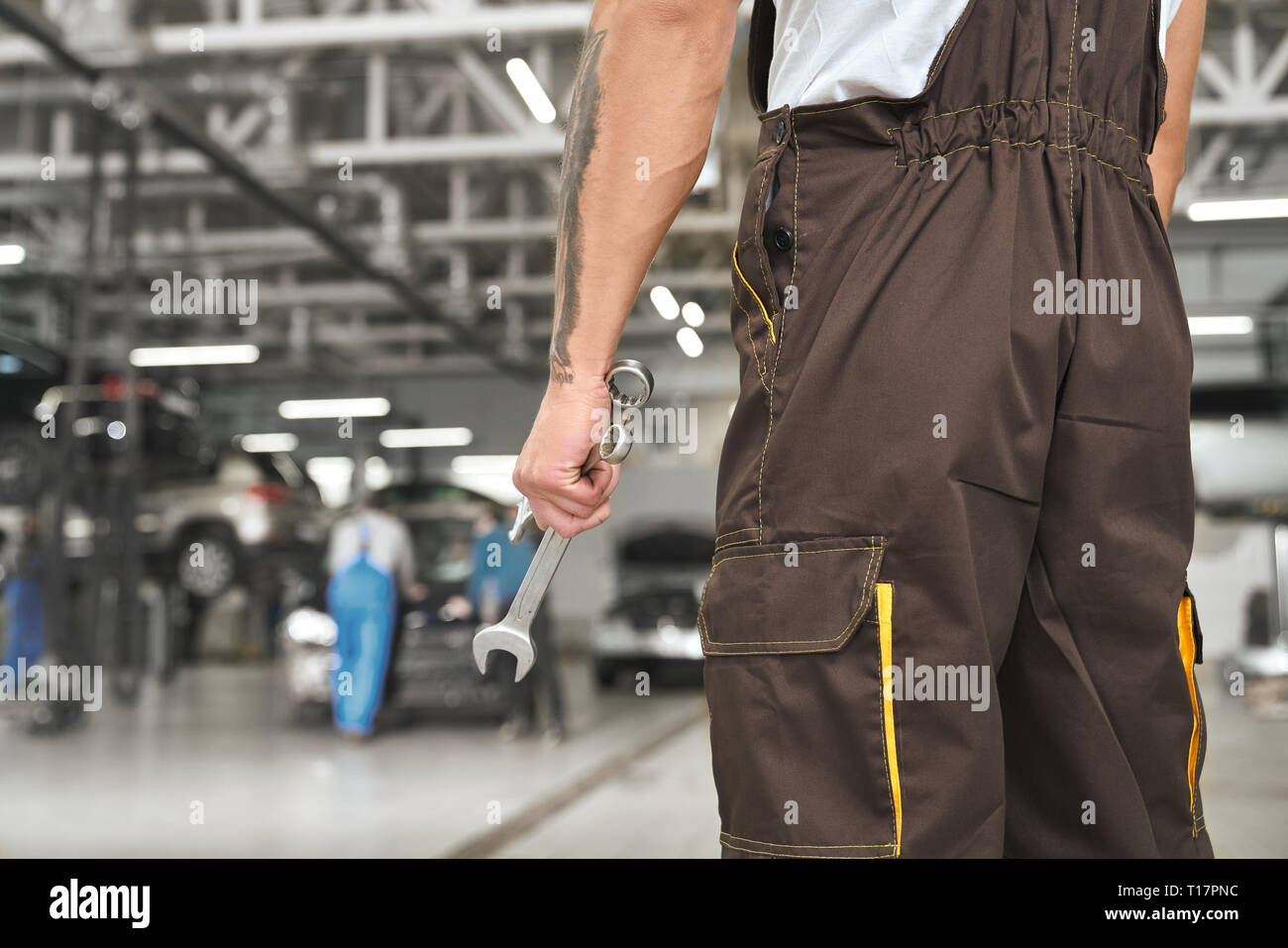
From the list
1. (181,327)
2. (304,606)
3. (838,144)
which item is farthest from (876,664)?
(181,327)

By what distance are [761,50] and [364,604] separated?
22.2ft

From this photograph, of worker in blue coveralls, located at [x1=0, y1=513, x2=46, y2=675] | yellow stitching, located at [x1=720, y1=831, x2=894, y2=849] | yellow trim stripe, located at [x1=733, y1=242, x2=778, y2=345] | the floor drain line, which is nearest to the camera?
yellow stitching, located at [x1=720, y1=831, x2=894, y2=849]

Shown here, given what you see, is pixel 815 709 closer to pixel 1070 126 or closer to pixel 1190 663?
pixel 1190 663

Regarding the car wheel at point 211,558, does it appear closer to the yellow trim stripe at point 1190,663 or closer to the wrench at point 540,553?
the wrench at point 540,553

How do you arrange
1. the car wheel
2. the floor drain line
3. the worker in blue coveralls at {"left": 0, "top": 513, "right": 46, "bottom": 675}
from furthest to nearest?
the car wheel → the worker in blue coveralls at {"left": 0, "top": 513, "right": 46, "bottom": 675} → the floor drain line

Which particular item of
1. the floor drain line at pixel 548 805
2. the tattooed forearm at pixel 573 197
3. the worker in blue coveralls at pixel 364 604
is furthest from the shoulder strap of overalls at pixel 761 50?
the worker in blue coveralls at pixel 364 604

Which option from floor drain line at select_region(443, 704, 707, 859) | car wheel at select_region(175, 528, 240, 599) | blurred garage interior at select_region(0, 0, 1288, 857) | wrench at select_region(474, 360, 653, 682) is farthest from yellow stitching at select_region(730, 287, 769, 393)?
car wheel at select_region(175, 528, 240, 599)

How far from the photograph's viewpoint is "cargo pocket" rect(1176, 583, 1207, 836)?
1056 millimetres

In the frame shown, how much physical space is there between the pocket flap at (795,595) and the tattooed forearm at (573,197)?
0.89 feet

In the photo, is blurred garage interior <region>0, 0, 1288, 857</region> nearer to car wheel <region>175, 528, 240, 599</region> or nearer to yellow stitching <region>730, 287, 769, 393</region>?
car wheel <region>175, 528, 240, 599</region>

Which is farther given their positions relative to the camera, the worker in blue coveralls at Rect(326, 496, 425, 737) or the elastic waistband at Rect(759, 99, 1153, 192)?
the worker in blue coveralls at Rect(326, 496, 425, 737)

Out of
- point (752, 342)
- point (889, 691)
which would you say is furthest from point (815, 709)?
point (752, 342)

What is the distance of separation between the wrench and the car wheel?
40.1ft

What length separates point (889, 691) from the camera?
92cm
